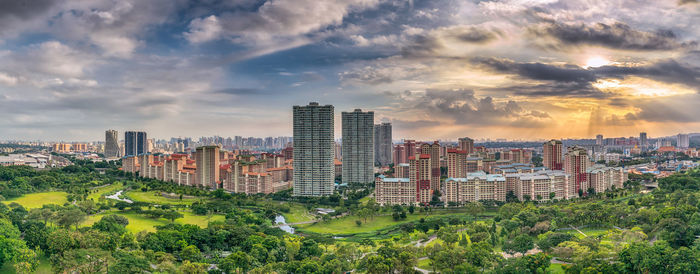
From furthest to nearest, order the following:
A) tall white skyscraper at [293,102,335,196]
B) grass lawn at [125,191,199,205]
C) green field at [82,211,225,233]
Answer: tall white skyscraper at [293,102,335,196], grass lawn at [125,191,199,205], green field at [82,211,225,233]

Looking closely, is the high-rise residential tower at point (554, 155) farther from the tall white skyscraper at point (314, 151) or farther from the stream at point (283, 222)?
the stream at point (283, 222)

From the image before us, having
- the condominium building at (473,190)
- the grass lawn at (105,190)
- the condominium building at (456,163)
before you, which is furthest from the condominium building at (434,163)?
the grass lawn at (105,190)

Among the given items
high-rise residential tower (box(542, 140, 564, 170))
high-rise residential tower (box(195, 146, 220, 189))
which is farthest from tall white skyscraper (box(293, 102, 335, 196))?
high-rise residential tower (box(542, 140, 564, 170))

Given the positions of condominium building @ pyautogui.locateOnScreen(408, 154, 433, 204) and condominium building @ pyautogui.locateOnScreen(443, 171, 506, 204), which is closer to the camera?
condominium building @ pyautogui.locateOnScreen(443, 171, 506, 204)

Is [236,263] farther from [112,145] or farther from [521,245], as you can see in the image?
[112,145]

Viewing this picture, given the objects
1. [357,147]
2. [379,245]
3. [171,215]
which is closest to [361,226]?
[379,245]

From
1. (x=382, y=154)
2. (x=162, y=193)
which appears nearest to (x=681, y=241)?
(x=162, y=193)

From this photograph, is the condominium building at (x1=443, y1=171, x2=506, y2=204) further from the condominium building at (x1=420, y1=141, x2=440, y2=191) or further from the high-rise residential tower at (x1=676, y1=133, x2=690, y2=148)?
the high-rise residential tower at (x1=676, y1=133, x2=690, y2=148)

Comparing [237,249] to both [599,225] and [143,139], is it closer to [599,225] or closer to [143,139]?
[599,225]
